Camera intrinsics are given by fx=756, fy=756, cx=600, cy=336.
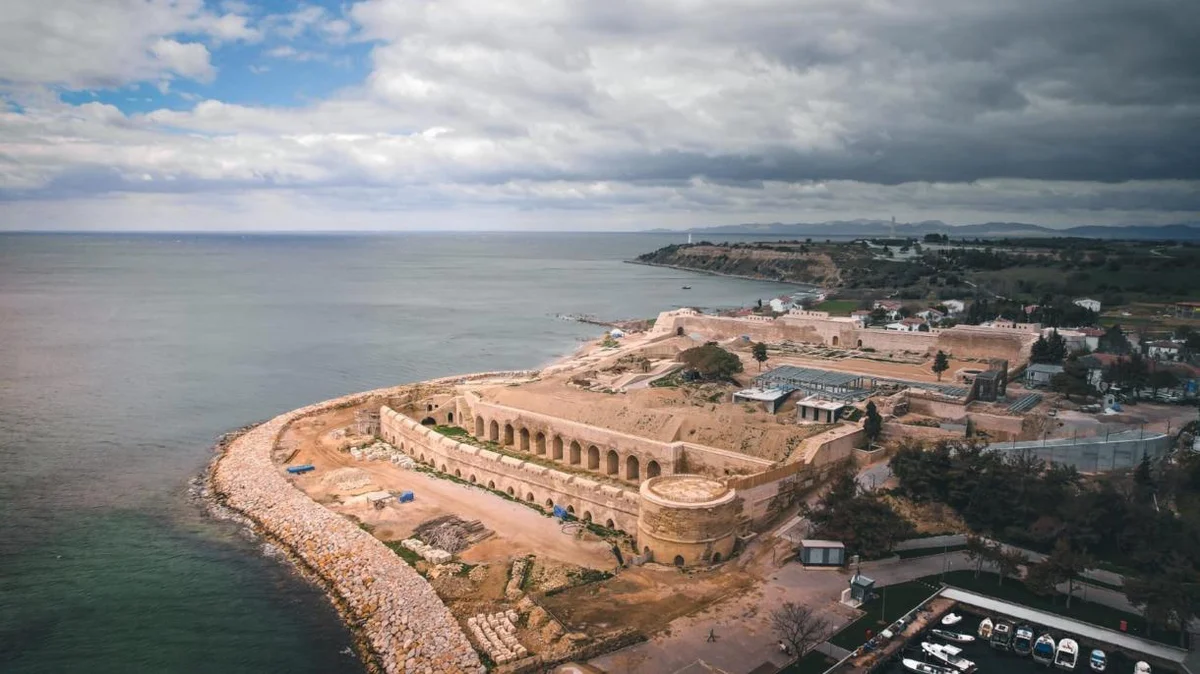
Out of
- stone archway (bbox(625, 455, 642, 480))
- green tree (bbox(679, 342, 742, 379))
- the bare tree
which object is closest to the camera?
the bare tree

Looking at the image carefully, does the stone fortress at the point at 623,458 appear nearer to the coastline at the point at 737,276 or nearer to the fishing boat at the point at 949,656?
the fishing boat at the point at 949,656

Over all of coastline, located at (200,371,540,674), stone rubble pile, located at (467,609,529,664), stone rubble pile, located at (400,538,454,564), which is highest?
stone rubble pile, located at (467,609,529,664)

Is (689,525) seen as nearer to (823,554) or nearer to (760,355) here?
(823,554)

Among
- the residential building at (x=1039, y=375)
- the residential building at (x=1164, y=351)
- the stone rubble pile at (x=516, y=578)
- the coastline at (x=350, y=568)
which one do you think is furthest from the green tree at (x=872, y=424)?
the residential building at (x=1164, y=351)

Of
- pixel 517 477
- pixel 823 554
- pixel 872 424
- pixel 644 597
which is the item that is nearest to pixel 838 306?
pixel 872 424

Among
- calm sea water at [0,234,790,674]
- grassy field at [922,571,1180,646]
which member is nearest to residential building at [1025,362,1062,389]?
grassy field at [922,571,1180,646]

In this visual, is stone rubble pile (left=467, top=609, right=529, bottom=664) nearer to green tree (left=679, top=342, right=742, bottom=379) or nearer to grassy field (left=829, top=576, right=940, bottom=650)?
grassy field (left=829, top=576, right=940, bottom=650)
